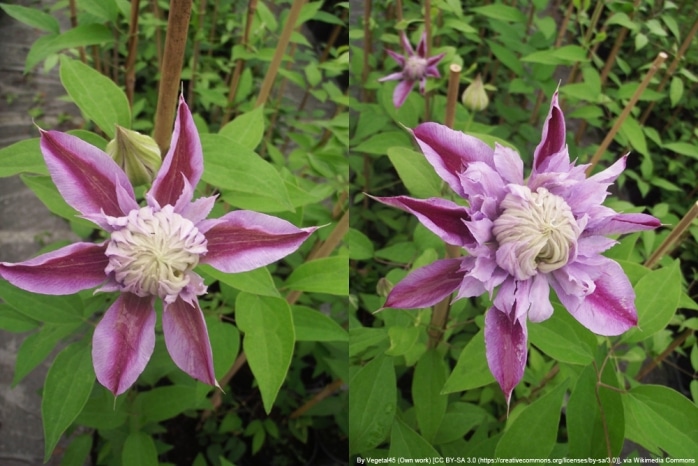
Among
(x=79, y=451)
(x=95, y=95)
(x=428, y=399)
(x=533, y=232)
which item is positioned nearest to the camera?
(x=533, y=232)

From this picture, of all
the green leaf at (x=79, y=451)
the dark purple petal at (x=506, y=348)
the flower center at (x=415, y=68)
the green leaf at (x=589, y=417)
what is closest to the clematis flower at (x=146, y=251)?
the dark purple petal at (x=506, y=348)

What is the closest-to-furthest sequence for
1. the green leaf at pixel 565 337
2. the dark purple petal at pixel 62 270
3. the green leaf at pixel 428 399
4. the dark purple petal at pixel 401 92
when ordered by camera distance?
the dark purple petal at pixel 62 270, the green leaf at pixel 565 337, the green leaf at pixel 428 399, the dark purple petal at pixel 401 92

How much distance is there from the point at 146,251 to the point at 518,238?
0.60ft

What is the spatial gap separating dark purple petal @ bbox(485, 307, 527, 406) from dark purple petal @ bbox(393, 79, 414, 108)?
456mm

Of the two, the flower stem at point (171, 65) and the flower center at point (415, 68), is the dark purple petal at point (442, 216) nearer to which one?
the flower stem at point (171, 65)

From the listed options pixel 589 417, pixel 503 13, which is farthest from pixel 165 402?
pixel 503 13

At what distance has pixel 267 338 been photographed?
40cm

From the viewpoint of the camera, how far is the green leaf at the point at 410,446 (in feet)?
1.21

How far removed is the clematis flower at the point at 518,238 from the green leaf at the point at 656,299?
114 millimetres

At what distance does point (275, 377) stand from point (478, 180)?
0.19 metres

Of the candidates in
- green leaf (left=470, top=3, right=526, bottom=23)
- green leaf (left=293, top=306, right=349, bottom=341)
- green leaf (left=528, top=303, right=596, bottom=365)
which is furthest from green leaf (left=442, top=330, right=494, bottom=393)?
green leaf (left=470, top=3, right=526, bottom=23)

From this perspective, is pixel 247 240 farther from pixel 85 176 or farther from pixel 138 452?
pixel 138 452

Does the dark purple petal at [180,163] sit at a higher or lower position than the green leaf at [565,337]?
higher

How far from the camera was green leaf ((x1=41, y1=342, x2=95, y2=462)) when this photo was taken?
364mm
